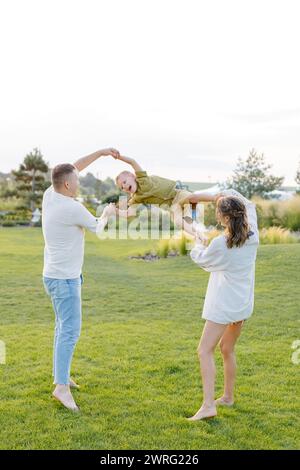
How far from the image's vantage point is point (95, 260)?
16922 millimetres

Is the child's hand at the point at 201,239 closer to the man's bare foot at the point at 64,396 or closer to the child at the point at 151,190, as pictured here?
the child at the point at 151,190

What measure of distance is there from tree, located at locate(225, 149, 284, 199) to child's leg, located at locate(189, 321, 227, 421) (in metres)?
21.0

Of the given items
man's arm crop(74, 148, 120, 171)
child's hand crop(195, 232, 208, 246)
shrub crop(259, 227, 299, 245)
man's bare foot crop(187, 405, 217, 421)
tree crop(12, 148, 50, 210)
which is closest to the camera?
child's hand crop(195, 232, 208, 246)

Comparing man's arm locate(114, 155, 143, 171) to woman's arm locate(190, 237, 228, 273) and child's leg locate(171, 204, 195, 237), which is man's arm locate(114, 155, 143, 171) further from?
woman's arm locate(190, 237, 228, 273)

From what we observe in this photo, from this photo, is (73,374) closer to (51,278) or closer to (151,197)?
(51,278)

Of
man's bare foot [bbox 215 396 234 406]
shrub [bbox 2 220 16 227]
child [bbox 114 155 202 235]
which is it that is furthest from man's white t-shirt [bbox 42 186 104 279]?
shrub [bbox 2 220 16 227]

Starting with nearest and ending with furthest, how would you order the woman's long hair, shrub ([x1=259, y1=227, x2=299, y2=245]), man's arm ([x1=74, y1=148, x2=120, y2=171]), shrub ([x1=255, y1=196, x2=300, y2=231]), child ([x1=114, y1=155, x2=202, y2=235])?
the woman's long hair → man's arm ([x1=74, y1=148, x2=120, y2=171]) → child ([x1=114, y1=155, x2=202, y2=235]) → shrub ([x1=259, y1=227, x2=299, y2=245]) → shrub ([x1=255, y1=196, x2=300, y2=231])

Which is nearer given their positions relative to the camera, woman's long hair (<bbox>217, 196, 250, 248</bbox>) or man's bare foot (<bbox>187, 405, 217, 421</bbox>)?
woman's long hair (<bbox>217, 196, 250, 248</bbox>)

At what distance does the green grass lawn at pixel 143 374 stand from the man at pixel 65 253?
46 cm

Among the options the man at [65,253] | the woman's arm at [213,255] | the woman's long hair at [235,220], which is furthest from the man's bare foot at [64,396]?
the woman's long hair at [235,220]

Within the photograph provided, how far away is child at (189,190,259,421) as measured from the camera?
14.1 ft

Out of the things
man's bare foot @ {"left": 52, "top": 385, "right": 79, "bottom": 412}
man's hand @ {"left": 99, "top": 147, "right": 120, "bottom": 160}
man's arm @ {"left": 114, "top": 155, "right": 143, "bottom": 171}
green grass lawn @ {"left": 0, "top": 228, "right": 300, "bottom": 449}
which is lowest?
green grass lawn @ {"left": 0, "top": 228, "right": 300, "bottom": 449}

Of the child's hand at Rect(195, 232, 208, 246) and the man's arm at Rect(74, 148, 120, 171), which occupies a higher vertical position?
the man's arm at Rect(74, 148, 120, 171)
